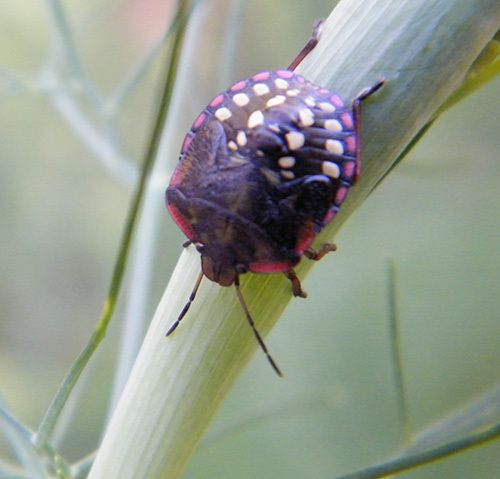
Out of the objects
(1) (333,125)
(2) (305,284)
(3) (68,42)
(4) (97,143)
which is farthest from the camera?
(2) (305,284)

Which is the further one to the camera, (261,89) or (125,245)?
(261,89)

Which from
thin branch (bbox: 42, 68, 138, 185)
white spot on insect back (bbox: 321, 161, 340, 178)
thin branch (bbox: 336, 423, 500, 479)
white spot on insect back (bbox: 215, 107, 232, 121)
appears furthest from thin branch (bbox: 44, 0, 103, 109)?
thin branch (bbox: 336, 423, 500, 479)

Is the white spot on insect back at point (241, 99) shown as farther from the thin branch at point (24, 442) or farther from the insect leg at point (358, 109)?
the thin branch at point (24, 442)

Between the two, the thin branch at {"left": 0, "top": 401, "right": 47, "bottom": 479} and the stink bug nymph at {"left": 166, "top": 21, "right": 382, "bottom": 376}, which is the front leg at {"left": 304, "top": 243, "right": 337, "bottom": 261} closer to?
the stink bug nymph at {"left": 166, "top": 21, "right": 382, "bottom": 376}

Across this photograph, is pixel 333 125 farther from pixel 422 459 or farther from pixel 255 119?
pixel 422 459

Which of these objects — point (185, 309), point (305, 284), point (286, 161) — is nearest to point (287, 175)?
point (286, 161)

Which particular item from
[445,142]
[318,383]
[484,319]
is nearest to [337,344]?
[318,383]

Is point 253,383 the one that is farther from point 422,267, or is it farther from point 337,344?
point 422,267
